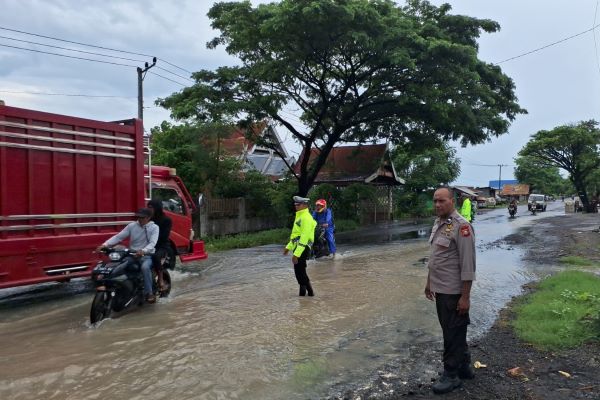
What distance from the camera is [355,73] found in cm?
1980

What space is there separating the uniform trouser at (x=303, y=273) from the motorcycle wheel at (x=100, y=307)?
2834mm

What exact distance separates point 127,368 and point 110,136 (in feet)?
16.1

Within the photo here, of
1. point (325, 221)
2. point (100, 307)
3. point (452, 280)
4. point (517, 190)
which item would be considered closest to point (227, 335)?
point (100, 307)

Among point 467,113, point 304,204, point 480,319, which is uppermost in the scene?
point 467,113

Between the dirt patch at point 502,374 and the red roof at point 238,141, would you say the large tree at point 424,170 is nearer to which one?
the red roof at point 238,141

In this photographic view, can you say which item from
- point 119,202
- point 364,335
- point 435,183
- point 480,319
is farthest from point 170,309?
point 435,183

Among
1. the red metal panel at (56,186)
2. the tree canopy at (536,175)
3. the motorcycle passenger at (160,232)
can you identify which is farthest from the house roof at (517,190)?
the motorcycle passenger at (160,232)

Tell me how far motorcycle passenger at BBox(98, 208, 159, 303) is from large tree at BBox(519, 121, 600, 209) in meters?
51.2

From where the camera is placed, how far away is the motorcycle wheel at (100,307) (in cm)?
661

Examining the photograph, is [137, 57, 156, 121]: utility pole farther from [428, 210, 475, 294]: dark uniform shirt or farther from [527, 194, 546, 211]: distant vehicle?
[527, 194, 546, 211]: distant vehicle

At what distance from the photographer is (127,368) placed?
16.4ft

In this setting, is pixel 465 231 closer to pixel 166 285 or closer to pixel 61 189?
pixel 166 285

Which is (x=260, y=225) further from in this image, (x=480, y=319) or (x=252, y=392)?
(x=252, y=392)

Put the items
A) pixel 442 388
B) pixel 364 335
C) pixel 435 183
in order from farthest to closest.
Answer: pixel 435 183
pixel 364 335
pixel 442 388
